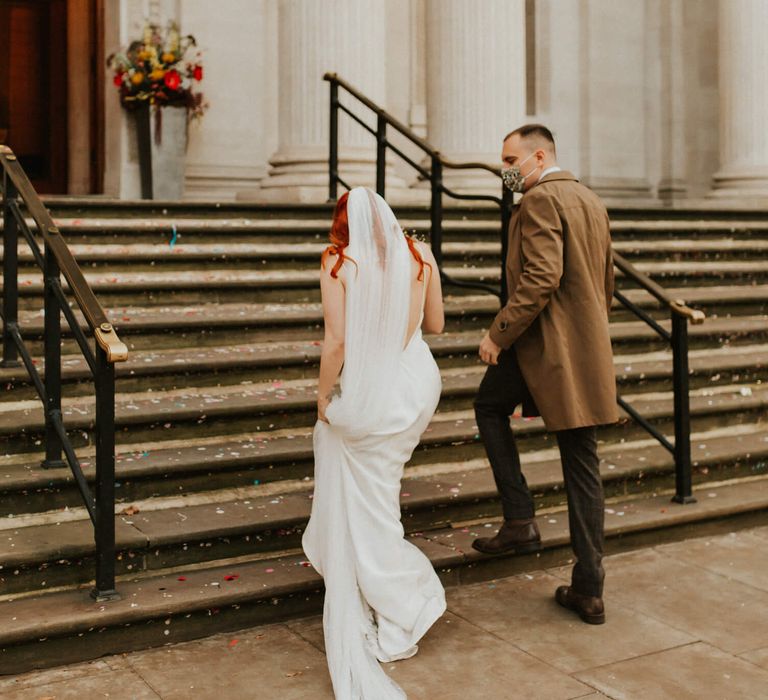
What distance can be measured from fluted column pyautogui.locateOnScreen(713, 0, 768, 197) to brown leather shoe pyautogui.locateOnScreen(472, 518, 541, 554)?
7.43 meters

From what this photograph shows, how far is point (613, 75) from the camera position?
1371cm

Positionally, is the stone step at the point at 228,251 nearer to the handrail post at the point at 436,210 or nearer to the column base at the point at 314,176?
the handrail post at the point at 436,210

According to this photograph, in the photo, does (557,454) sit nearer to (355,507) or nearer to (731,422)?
(731,422)

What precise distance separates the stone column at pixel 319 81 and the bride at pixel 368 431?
5.14 metres

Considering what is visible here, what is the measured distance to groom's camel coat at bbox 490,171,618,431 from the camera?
477 cm

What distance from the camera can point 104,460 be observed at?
448 cm

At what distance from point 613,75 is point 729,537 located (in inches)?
341

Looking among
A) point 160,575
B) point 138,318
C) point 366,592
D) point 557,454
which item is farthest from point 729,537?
Answer: point 138,318

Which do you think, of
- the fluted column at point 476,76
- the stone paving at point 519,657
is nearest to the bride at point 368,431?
the stone paving at point 519,657

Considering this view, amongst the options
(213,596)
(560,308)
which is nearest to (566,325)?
(560,308)

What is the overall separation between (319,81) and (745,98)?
4.72m

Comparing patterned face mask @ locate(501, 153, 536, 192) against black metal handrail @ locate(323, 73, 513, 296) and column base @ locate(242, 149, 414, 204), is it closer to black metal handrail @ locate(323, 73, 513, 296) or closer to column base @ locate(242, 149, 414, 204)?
black metal handrail @ locate(323, 73, 513, 296)

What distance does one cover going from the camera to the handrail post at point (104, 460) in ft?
14.6

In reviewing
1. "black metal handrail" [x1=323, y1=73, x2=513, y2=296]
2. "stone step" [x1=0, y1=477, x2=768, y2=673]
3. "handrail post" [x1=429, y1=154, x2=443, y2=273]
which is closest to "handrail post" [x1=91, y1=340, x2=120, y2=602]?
"stone step" [x1=0, y1=477, x2=768, y2=673]
